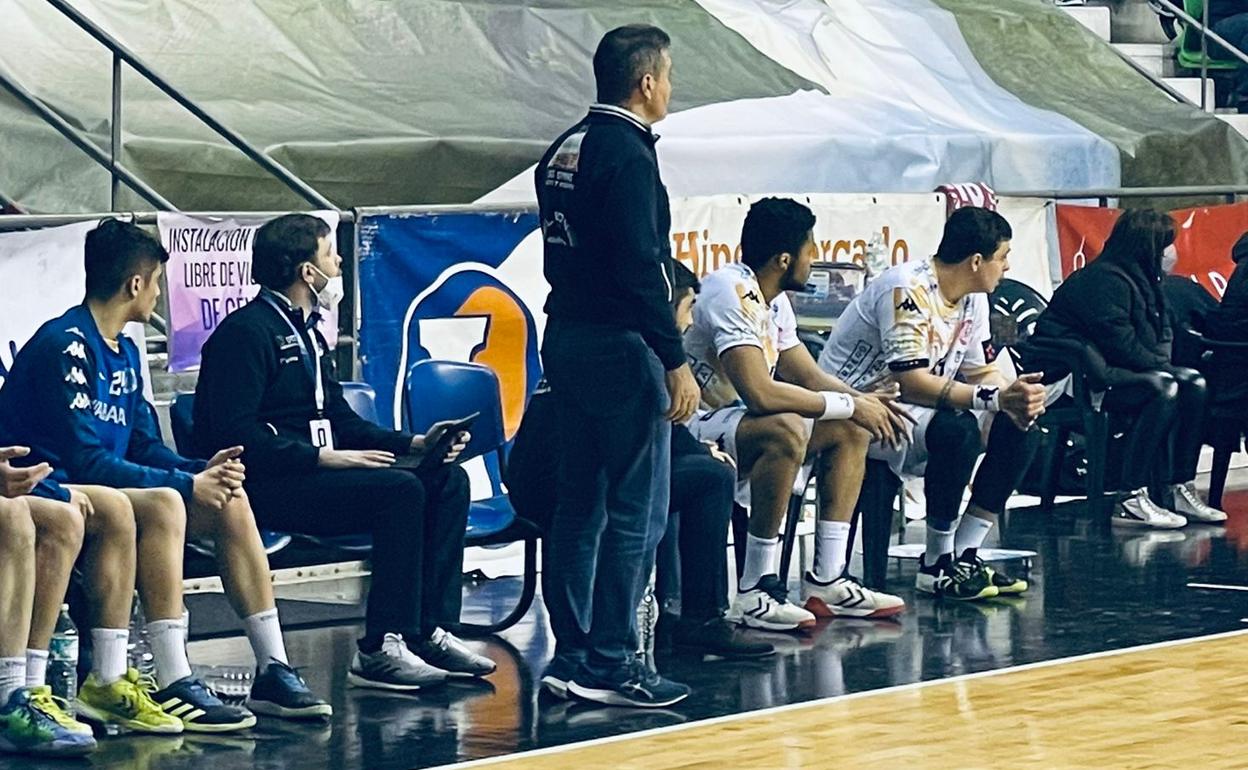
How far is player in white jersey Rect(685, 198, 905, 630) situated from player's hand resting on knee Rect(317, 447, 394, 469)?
1.42 metres

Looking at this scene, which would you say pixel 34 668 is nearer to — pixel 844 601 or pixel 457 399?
pixel 457 399

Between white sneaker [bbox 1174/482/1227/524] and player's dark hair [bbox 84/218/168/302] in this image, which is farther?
white sneaker [bbox 1174/482/1227/524]

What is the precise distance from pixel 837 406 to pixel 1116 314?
2.85 metres

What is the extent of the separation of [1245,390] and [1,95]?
18.7 feet

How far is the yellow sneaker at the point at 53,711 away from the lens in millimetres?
6969

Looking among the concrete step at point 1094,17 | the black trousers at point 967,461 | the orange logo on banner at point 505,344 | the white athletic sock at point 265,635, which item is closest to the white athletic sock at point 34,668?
the white athletic sock at point 265,635

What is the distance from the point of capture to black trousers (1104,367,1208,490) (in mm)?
11734

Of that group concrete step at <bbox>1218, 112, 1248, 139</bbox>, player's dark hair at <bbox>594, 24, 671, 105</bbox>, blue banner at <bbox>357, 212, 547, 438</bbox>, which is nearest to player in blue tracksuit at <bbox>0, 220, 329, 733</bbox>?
player's dark hair at <bbox>594, 24, 671, 105</bbox>

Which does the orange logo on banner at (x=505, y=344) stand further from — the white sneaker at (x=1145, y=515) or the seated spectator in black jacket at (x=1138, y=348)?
the white sneaker at (x=1145, y=515)

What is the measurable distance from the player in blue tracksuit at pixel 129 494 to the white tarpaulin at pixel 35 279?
44.9 inches

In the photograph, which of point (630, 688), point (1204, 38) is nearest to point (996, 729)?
point (630, 688)

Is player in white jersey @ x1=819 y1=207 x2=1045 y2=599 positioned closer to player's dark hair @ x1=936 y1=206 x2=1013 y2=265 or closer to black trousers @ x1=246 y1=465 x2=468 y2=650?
player's dark hair @ x1=936 y1=206 x2=1013 y2=265

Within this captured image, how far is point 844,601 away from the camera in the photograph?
9406 mm

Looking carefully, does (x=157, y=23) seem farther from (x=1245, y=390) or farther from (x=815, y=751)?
(x=815, y=751)
